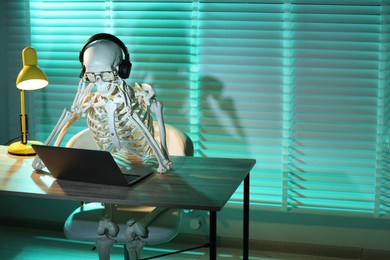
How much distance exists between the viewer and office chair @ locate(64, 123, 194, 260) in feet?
8.98

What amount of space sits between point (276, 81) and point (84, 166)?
1.49 meters

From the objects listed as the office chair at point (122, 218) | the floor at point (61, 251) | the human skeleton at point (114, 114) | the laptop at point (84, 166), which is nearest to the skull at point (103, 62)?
the human skeleton at point (114, 114)

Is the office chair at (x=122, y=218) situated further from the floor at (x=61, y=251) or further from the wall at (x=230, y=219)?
the wall at (x=230, y=219)

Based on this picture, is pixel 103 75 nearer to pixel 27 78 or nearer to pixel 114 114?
pixel 114 114

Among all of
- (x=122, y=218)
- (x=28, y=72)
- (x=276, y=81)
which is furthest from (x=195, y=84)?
(x=122, y=218)

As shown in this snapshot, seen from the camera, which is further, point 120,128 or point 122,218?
point 122,218

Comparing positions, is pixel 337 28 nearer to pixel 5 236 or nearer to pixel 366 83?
pixel 366 83

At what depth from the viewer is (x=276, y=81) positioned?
145 inches

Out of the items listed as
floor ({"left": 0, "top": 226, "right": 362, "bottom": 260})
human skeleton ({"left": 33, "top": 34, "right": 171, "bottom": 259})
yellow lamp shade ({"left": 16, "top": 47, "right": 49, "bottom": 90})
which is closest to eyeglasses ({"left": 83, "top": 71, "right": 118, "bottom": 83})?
human skeleton ({"left": 33, "top": 34, "right": 171, "bottom": 259})

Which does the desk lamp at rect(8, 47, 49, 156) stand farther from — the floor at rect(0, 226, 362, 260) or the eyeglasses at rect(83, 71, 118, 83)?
the floor at rect(0, 226, 362, 260)

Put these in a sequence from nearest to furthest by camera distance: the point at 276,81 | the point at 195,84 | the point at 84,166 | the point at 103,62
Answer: the point at 84,166 → the point at 103,62 → the point at 276,81 → the point at 195,84

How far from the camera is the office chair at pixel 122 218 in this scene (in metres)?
2.74

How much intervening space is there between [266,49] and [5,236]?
6.20ft

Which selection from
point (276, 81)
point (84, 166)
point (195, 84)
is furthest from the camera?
point (195, 84)
